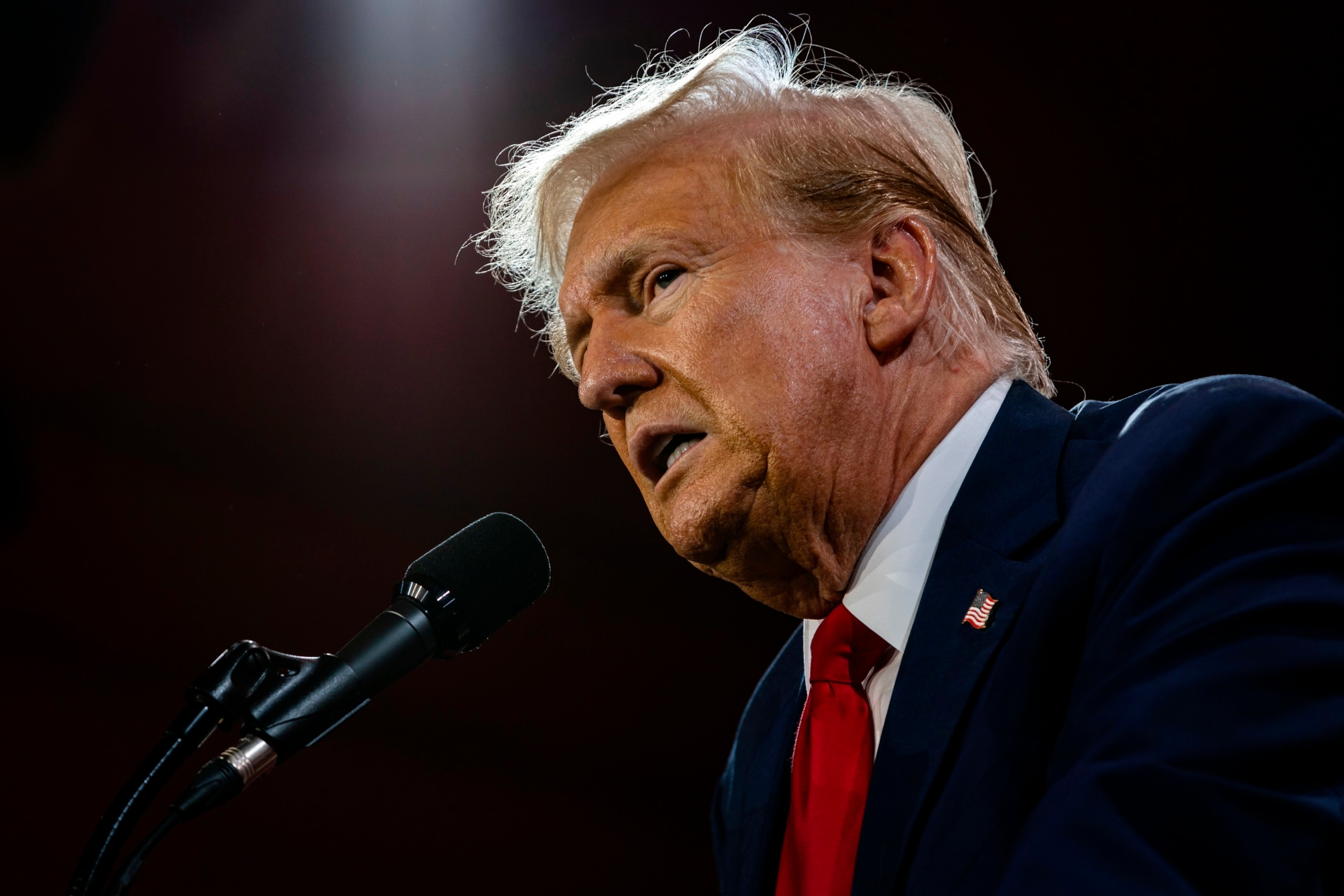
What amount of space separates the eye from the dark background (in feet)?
3.30

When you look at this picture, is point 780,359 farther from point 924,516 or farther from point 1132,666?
point 1132,666

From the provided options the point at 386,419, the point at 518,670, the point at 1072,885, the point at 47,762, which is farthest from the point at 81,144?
the point at 1072,885

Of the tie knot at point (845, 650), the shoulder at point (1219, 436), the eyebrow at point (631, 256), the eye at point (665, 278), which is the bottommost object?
the tie knot at point (845, 650)

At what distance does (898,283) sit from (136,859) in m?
1.31

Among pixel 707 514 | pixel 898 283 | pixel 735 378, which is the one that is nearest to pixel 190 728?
pixel 707 514

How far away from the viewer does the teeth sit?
1.59 metres

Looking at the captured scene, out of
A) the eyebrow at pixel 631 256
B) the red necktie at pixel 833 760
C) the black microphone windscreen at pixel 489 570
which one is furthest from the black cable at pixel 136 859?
the eyebrow at pixel 631 256

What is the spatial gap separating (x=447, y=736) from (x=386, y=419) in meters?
0.86

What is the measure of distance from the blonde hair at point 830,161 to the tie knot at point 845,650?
0.47m

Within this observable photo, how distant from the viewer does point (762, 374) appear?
152 centimetres

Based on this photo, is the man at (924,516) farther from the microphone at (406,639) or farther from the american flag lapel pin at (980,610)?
the microphone at (406,639)

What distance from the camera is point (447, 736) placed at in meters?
2.67

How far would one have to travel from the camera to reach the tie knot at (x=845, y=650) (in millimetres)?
1547

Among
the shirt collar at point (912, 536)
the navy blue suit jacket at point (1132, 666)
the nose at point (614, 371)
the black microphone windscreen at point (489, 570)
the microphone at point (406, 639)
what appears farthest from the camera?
the nose at point (614, 371)
